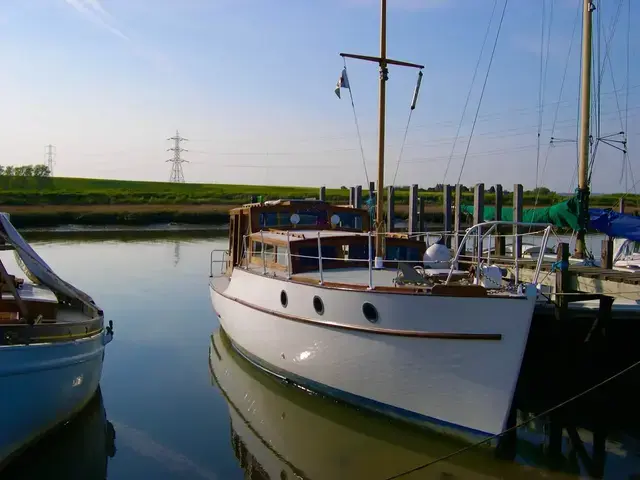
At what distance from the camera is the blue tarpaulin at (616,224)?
17.5 m

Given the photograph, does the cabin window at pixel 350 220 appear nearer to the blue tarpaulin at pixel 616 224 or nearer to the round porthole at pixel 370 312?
the round porthole at pixel 370 312

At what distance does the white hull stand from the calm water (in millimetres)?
427

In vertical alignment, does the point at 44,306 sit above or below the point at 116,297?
above

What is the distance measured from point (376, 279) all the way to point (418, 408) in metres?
2.59

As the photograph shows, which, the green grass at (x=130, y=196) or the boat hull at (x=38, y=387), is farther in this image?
the green grass at (x=130, y=196)

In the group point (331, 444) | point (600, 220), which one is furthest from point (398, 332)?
point (600, 220)

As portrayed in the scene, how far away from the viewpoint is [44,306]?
1245 centimetres

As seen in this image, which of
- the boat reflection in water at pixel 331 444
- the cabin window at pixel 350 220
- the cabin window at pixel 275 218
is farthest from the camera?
the cabin window at pixel 350 220

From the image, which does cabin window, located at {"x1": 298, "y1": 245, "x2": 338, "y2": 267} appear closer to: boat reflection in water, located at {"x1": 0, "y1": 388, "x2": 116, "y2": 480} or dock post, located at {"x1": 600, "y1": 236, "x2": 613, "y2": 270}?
boat reflection in water, located at {"x1": 0, "y1": 388, "x2": 116, "y2": 480}

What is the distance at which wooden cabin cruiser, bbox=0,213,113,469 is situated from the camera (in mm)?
8547

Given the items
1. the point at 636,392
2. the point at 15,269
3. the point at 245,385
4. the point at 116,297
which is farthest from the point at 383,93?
the point at 15,269

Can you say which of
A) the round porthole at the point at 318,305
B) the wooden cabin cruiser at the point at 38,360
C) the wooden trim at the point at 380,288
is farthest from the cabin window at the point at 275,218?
the wooden cabin cruiser at the point at 38,360

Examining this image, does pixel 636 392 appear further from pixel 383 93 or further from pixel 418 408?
pixel 383 93

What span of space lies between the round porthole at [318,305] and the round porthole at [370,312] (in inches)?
40.3
